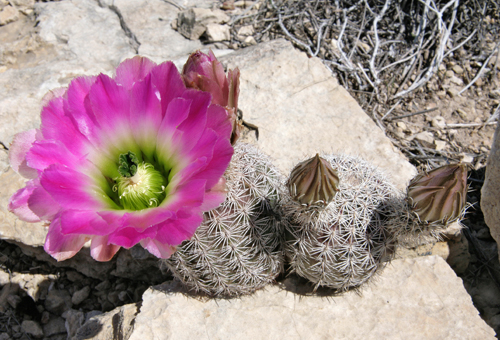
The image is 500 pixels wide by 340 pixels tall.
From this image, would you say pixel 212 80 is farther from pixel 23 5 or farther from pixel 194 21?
pixel 23 5

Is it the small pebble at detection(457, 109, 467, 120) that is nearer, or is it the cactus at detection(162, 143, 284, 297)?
the cactus at detection(162, 143, 284, 297)

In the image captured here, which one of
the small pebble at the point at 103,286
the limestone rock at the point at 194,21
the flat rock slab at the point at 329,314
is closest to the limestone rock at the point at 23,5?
the limestone rock at the point at 194,21

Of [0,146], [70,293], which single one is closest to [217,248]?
[70,293]

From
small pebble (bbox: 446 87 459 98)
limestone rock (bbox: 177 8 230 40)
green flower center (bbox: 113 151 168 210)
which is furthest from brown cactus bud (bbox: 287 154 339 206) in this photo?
small pebble (bbox: 446 87 459 98)

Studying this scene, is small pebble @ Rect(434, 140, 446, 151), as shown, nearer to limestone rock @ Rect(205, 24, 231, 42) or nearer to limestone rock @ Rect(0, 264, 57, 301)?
limestone rock @ Rect(205, 24, 231, 42)

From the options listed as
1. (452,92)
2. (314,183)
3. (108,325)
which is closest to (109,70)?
(108,325)

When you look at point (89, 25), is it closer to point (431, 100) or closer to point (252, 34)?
point (252, 34)
